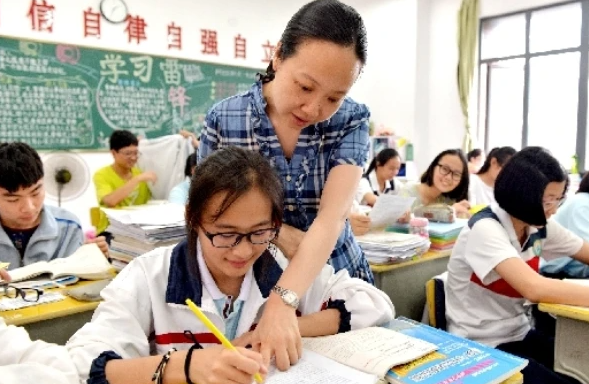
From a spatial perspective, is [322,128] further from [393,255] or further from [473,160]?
[473,160]

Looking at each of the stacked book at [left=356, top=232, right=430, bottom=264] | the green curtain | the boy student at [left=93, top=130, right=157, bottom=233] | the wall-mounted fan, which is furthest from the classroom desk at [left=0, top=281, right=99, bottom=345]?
the green curtain

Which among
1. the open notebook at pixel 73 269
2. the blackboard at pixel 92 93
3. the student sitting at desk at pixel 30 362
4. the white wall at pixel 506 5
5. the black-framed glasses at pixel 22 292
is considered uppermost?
the white wall at pixel 506 5

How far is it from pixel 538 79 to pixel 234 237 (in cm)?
554

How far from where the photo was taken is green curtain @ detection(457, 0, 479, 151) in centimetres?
575

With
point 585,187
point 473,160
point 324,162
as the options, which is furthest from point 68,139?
point 473,160

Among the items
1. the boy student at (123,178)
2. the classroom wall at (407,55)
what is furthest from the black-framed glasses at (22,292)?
the classroom wall at (407,55)

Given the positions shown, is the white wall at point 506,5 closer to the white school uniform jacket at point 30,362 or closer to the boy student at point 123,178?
the boy student at point 123,178

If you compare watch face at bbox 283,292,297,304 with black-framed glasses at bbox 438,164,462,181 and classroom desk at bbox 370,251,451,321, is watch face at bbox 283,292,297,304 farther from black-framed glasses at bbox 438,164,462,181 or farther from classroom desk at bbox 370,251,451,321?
black-framed glasses at bbox 438,164,462,181

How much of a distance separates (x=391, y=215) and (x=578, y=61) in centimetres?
404

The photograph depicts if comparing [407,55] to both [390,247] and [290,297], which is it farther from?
[290,297]

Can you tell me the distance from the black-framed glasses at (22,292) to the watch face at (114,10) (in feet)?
10.2

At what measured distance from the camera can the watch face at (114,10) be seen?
414 centimetres

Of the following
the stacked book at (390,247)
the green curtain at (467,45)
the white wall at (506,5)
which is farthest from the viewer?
the green curtain at (467,45)

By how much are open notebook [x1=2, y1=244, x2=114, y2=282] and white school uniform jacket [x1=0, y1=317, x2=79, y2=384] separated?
Answer: 2.68ft
